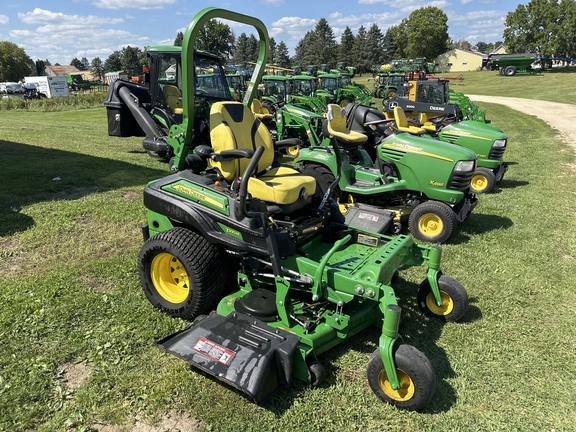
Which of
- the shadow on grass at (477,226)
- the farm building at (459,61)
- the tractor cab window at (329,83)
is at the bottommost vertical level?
the shadow on grass at (477,226)

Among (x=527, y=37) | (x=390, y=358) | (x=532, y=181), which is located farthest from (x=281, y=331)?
(x=527, y=37)

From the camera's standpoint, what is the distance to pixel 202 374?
9.32 ft

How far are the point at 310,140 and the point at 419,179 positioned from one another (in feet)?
16.3

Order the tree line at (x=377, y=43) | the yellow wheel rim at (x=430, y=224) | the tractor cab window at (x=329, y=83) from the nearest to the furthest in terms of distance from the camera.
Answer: the yellow wheel rim at (x=430, y=224)
the tractor cab window at (x=329, y=83)
the tree line at (x=377, y=43)

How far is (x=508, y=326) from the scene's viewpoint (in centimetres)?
354

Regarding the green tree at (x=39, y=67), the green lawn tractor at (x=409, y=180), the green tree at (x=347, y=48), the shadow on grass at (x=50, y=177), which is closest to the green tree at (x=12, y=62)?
the green tree at (x=39, y=67)

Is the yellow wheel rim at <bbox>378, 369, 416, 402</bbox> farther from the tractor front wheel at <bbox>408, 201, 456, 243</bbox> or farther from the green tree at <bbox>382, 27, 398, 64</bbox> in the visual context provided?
the green tree at <bbox>382, 27, 398, 64</bbox>

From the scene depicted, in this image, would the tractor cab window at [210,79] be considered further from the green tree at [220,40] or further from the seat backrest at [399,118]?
the green tree at [220,40]

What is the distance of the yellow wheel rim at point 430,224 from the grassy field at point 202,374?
0.33 m

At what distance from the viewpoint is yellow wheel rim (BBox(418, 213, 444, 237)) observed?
5.23 m

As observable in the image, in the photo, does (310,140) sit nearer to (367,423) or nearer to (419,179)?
(419,179)

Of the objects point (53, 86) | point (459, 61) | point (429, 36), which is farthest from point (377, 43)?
point (53, 86)

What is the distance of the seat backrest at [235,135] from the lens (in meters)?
3.52

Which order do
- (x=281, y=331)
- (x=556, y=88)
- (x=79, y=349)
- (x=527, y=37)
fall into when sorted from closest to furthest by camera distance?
1. (x=281, y=331)
2. (x=79, y=349)
3. (x=556, y=88)
4. (x=527, y=37)
